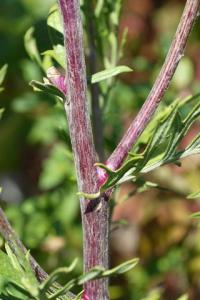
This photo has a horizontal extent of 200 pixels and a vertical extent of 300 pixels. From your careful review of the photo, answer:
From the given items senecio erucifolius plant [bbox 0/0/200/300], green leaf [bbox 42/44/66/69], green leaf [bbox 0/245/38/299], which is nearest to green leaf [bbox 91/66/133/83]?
senecio erucifolius plant [bbox 0/0/200/300]

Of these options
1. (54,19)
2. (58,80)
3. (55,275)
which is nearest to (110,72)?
(58,80)

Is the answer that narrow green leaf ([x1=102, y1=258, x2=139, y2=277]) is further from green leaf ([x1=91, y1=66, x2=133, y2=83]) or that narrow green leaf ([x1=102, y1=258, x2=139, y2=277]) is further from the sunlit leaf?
the sunlit leaf

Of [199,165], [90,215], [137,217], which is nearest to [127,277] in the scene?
[199,165]

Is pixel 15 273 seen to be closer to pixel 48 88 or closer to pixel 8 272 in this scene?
pixel 8 272

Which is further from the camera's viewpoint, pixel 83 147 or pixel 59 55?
pixel 59 55

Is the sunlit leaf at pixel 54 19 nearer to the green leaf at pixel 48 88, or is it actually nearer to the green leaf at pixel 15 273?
the green leaf at pixel 48 88

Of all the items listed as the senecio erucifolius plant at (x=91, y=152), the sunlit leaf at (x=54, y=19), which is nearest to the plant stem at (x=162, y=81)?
the senecio erucifolius plant at (x=91, y=152)
